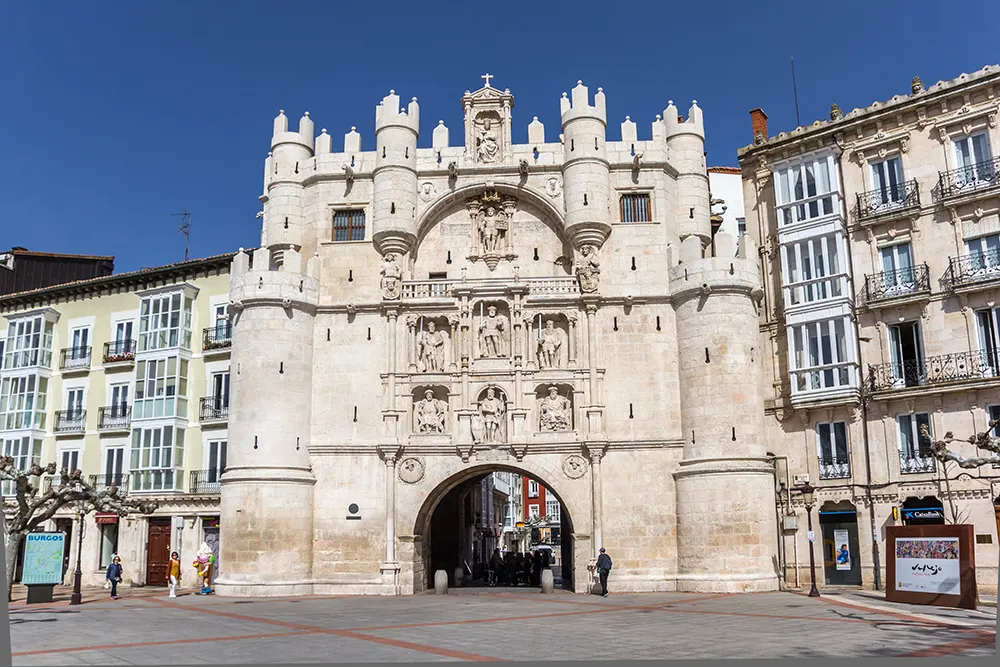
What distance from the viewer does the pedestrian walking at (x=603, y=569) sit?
3088 centimetres

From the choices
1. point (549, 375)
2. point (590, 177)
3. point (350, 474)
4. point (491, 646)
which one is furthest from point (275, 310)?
point (491, 646)

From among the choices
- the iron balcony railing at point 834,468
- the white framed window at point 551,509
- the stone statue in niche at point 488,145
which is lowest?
the white framed window at point 551,509

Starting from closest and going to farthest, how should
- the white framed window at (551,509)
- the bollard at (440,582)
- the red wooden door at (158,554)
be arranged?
the bollard at (440,582)
the red wooden door at (158,554)
the white framed window at (551,509)

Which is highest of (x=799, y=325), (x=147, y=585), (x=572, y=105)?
(x=572, y=105)

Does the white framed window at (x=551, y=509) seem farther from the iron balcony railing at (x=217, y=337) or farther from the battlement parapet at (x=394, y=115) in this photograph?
the battlement parapet at (x=394, y=115)

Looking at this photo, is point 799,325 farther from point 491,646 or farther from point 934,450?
point 491,646

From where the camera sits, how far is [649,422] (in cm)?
3388

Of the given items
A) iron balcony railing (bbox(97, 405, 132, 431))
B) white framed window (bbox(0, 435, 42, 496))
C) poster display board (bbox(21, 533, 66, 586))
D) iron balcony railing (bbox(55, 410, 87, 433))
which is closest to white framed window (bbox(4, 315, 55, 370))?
iron balcony railing (bbox(55, 410, 87, 433))

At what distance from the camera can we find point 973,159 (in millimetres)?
34000

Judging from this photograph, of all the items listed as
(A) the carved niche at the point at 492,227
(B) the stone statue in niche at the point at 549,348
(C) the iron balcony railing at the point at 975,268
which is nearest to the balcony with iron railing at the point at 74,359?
(A) the carved niche at the point at 492,227

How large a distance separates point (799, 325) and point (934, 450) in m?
12.4

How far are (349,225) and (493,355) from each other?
308 inches

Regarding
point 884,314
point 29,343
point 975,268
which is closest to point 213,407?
point 29,343

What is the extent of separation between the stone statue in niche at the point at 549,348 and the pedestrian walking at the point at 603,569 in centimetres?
713
